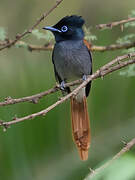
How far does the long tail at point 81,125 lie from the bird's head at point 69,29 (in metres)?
0.64

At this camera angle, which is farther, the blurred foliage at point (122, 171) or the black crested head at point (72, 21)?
the black crested head at point (72, 21)

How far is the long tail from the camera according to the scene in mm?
3195

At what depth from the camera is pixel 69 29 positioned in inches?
155

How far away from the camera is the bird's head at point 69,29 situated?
12.6ft

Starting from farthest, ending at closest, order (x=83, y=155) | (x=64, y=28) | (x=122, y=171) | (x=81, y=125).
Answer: (x=64, y=28), (x=81, y=125), (x=83, y=155), (x=122, y=171)

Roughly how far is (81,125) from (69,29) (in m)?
1.02

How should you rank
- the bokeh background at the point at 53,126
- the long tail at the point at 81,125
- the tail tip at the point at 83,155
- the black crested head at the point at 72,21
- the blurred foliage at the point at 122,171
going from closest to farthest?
the blurred foliage at the point at 122,171 → the tail tip at the point at 83,155 → the long tail at the point at 81,125 → the bokeh background at the point at 53,126 → the black crested head at the point at 72,21

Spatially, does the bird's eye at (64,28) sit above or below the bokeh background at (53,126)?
above

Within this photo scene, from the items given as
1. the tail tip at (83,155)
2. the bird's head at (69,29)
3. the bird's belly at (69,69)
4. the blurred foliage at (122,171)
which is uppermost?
the bird's head at (69,29)

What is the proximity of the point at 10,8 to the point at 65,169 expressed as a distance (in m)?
3.05

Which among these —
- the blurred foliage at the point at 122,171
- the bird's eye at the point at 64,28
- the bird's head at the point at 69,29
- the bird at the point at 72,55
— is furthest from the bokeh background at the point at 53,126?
the blurred foliage at the point at 122,171

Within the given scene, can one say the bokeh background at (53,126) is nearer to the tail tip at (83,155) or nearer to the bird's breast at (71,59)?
the bird's breast at (71,59)

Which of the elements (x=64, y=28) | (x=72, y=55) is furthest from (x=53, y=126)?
(x=64, y=28)

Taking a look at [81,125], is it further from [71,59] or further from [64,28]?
[64,28]
